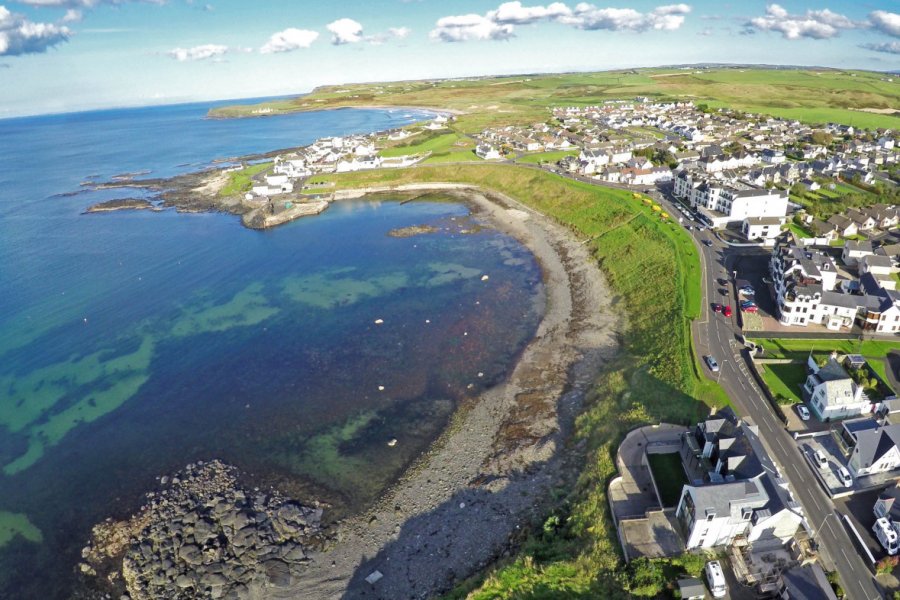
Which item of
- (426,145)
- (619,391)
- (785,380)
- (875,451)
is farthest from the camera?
(426,145)

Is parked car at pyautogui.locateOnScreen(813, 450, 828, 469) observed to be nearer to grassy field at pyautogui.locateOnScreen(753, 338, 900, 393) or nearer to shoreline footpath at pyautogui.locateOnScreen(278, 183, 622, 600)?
grassy field at pyautogui.locateOnScreen(753, 338, 900, 393)

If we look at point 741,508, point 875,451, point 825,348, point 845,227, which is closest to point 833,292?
point 825,348

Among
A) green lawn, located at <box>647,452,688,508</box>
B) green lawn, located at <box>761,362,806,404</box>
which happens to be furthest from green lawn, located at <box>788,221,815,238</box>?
green lawn, located at <box>647,452,688,508</box>

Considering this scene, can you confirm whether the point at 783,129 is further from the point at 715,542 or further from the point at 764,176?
the point at 715,542

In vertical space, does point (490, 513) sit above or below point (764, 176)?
below

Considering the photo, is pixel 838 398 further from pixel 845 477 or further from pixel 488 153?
pixel 488 153

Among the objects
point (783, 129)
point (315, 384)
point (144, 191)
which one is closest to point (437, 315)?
point (315, 384)
